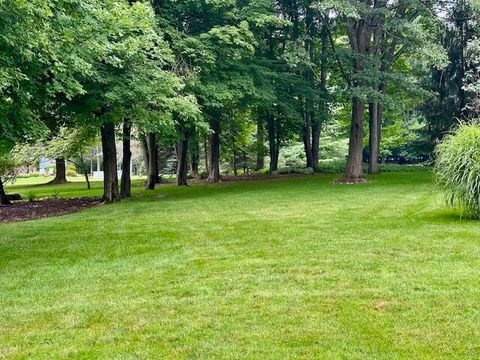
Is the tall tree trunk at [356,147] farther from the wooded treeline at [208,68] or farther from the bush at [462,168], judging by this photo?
the bush at [462,168]

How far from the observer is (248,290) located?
14.8 feet

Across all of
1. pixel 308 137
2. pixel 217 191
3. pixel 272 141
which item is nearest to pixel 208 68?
pixel 217 191

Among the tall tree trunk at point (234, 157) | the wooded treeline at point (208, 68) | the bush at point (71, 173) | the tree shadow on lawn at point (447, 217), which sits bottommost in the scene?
the tree shadow on lawn at point (447, 217)

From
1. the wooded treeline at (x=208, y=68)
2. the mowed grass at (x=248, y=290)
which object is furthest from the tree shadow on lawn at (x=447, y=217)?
the wooded treeline at (x=208, y=68)

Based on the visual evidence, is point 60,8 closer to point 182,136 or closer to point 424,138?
point 182,136

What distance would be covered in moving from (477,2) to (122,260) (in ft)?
46.2

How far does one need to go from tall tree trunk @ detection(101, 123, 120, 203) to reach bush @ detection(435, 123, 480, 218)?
9.42 m

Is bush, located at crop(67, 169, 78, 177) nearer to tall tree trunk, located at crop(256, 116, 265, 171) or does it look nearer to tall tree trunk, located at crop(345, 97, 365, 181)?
tall tree trunk, located at crop(256, 116, 265, 171)

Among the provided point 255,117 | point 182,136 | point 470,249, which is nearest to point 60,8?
point 470,249

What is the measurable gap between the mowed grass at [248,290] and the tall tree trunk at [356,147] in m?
8.46

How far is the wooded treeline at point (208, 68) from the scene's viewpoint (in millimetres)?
7509

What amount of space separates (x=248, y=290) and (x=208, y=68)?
11.5m

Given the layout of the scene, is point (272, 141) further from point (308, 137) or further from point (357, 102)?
point (357, 102)

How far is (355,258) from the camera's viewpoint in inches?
221
